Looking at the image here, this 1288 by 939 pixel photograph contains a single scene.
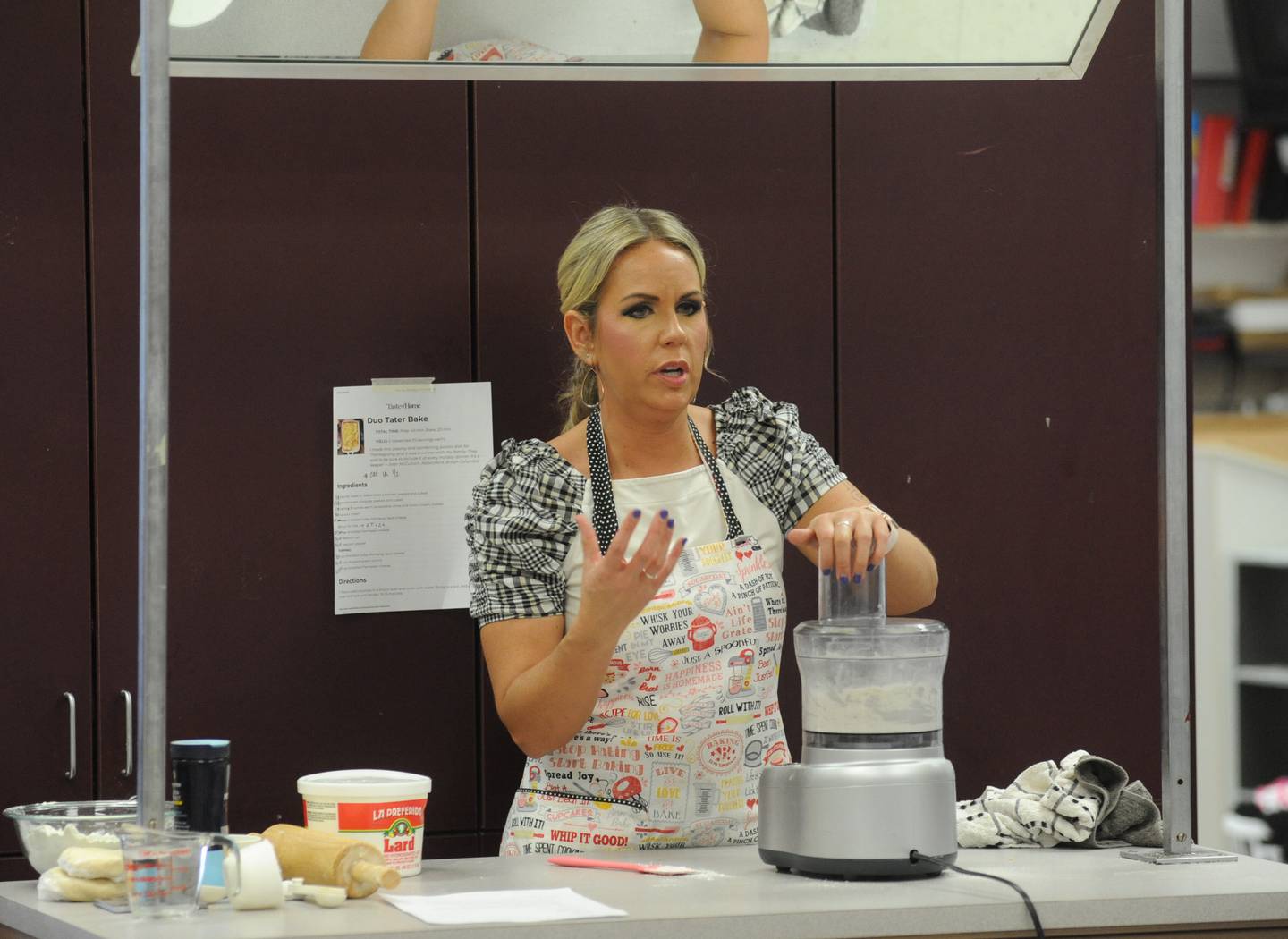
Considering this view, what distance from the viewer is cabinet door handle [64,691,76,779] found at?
2646mm

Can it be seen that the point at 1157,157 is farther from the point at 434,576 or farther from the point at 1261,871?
the point at 434,576

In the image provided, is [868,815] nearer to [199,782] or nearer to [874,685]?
[874,685]

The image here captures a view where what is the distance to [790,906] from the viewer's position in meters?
1.72

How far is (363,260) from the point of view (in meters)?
2.77

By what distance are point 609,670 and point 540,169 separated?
2.87 ft

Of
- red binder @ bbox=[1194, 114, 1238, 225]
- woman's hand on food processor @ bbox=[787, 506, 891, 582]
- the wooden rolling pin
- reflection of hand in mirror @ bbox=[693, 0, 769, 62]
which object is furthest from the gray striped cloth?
red binder @ bbox=[1194, 114, 1238, 225]

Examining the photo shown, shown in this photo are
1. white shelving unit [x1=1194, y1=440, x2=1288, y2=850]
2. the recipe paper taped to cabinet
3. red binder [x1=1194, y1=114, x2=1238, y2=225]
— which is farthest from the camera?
red binder [x1=1194, y1=114, x2=1238, y2=225]

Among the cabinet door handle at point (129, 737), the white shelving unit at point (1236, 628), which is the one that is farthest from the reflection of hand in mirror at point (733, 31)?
the white shelving unit at point (1236, 628)

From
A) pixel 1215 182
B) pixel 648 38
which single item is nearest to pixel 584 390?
pixel 648 38

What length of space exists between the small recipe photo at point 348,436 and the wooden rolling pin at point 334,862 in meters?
0.99

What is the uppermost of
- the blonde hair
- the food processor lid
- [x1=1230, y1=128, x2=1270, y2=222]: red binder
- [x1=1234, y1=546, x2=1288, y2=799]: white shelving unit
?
[x1=1230, y1=128, x2=1270, y2=222]: red binder

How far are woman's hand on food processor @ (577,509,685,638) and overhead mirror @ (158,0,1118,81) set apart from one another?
0.66 meters

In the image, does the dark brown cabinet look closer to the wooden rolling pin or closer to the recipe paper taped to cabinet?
the recipe paper taped to cabinet

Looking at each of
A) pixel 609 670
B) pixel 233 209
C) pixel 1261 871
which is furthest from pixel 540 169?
pixel 1261 871
